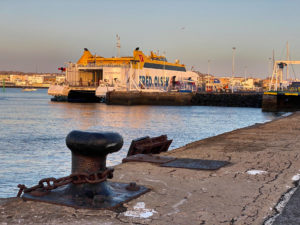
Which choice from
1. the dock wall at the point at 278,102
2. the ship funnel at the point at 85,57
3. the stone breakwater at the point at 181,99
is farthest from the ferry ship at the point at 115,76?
the dock wall at the point at 278,102

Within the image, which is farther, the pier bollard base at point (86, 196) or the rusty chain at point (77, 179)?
the rusty chain at point (77, 179)

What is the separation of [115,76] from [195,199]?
61336 millimetres

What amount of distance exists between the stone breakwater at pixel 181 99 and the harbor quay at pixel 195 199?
164ft

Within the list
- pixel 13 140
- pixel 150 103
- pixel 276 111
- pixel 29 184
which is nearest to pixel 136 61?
pixel 150 103

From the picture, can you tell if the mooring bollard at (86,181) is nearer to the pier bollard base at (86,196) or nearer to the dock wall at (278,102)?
the pier bollard base at (86,196)

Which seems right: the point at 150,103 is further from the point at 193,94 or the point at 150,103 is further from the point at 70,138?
the point at 70,138

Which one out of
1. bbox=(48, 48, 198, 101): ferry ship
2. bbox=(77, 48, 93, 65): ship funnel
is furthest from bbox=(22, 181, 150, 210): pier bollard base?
bbox=(77, 48, 93, 65): ship funnel

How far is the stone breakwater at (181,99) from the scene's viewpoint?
57.7 m

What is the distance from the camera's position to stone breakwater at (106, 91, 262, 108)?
5766 centimetres

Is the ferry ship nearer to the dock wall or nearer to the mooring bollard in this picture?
the dock wall

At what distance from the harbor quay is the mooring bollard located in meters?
0.13

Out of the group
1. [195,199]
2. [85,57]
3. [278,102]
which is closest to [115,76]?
[85,57]

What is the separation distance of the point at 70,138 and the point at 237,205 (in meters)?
2.03

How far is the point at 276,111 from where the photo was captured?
4512 centimetres
